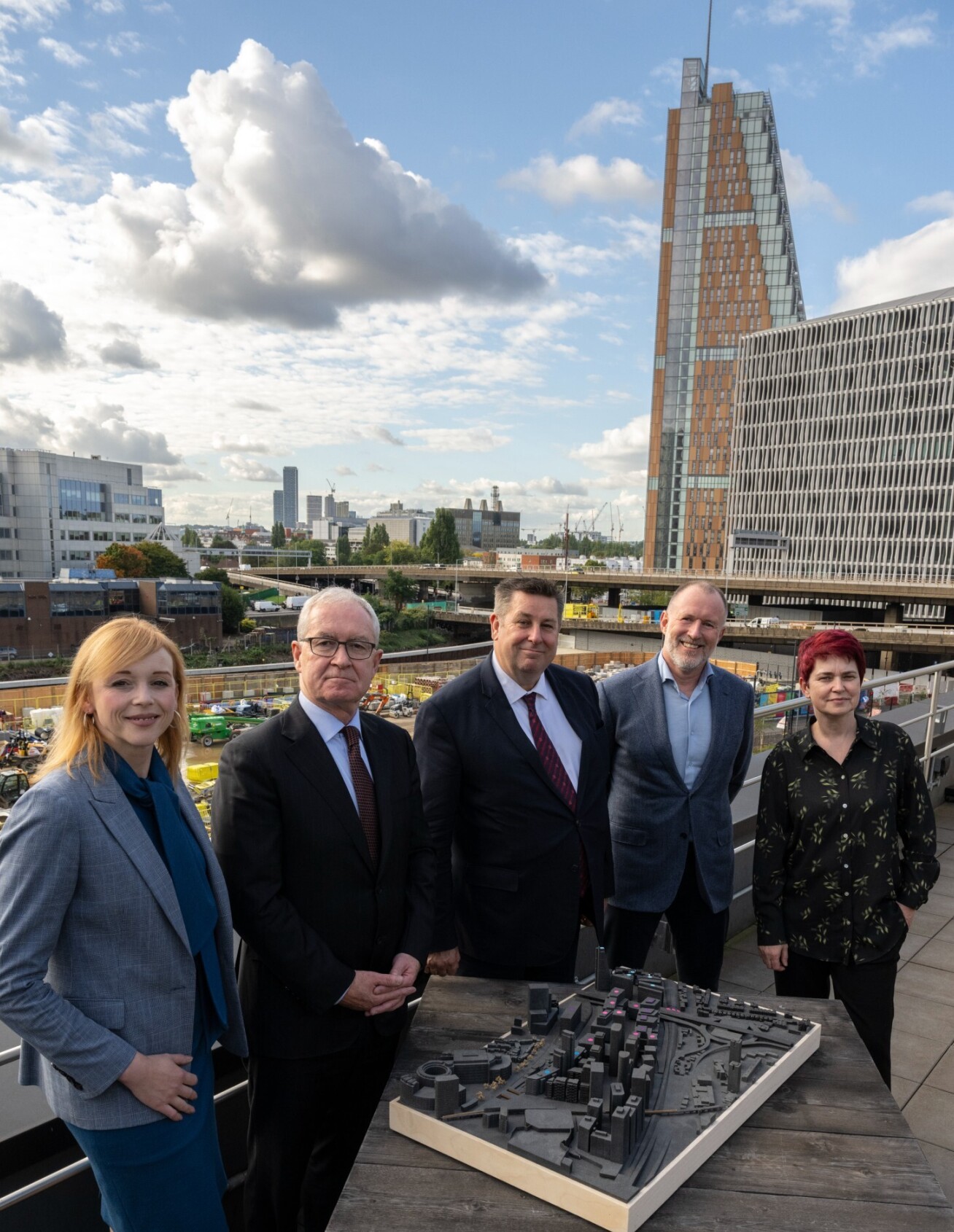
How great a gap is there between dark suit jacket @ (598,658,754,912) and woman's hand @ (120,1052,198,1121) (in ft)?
5.10

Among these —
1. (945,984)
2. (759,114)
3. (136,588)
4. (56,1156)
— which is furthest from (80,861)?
(759,114)

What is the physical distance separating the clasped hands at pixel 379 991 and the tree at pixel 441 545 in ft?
319

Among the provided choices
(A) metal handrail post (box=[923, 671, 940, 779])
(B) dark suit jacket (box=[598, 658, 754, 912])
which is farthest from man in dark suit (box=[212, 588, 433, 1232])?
(A) metal handrail post (box=[923, 671, 940, 779])

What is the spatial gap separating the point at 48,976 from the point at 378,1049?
2.69ft

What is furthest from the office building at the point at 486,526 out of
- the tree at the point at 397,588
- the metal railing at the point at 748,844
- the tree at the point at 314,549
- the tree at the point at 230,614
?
the metal railing at the point at 748,844

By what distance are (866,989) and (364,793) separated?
162 cm

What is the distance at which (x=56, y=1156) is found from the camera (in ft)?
5.46

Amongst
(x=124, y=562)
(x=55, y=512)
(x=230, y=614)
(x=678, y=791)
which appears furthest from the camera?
(x=55, y=512)

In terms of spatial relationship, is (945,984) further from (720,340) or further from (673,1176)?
(720,340)

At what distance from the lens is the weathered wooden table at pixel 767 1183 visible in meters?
1.19

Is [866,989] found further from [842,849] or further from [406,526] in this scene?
[406,526]

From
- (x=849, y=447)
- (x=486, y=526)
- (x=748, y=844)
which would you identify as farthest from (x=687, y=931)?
(x=486, y=526)

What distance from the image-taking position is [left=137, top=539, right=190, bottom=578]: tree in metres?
65.9

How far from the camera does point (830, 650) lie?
2.30 m
